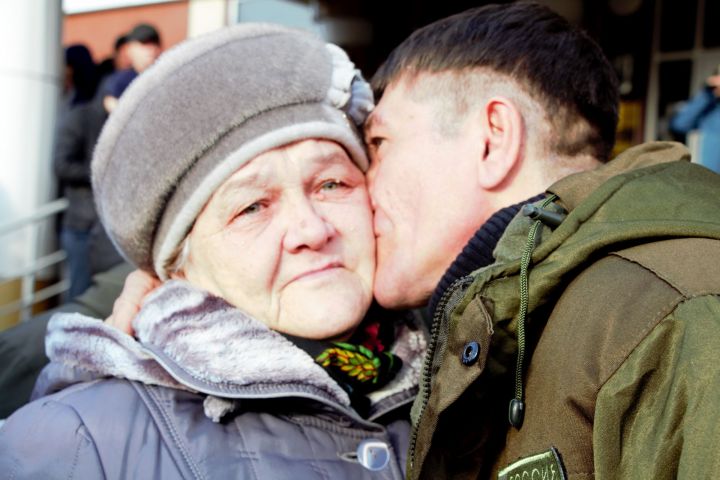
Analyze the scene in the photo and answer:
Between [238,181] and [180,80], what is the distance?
275 millimetres

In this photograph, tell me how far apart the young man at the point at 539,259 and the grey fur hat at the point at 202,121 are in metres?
0.26

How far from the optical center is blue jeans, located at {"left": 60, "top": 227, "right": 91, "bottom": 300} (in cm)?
556

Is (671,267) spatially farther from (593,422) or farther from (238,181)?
(238,181)

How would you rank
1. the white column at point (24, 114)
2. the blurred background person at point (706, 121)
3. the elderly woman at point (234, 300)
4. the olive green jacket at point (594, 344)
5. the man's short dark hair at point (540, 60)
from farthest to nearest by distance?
the white column at point (24, 114), the blurred background person at point (706, 121), the man's short dark hair at point (540, 60), the elderly woman at point (234, 300), the olive green jacket at point (594, 344)

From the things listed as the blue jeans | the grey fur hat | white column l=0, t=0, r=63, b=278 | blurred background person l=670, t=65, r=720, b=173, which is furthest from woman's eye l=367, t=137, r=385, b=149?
white column l=0, t=0, r=63, b=278

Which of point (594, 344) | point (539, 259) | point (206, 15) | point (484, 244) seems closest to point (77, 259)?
point (484, 244)

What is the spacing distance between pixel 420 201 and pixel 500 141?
238mm

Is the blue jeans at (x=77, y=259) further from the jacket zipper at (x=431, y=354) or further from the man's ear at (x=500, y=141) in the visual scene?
the jacket zipper at (x=431, y=354)

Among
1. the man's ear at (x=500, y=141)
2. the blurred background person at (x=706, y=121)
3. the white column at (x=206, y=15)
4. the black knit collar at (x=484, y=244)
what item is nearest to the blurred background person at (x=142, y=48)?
the blurred background person at (x=706, y=121)

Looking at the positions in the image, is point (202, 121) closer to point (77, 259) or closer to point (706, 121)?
point (77, 259)

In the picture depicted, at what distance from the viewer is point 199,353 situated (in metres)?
1.77

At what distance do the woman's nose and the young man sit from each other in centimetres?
21

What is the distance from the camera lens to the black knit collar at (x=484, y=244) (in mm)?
1743

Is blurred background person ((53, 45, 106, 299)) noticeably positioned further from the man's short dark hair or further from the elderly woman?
the man's short dark hair
